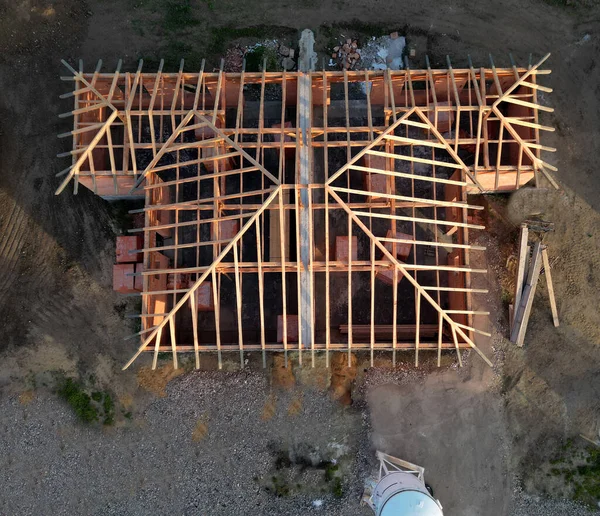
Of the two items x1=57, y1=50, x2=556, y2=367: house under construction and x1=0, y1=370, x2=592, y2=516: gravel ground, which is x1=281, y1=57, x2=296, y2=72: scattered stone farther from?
x1=0, y1=370, x2=592, y2=516: gravel ground

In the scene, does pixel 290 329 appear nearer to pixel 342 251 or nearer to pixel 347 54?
pixel 342 251

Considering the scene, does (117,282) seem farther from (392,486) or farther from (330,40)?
(330,40)

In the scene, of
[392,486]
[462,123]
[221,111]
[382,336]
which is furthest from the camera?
[462,123]

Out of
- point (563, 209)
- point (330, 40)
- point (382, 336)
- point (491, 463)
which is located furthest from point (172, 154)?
point (491, 463)

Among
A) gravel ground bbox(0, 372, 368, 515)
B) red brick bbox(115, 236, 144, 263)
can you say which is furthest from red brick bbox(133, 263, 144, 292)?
gravel ground bbox(0, 372, 368, 515)

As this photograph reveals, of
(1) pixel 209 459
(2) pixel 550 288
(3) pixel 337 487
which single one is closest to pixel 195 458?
(1) pixel 209 459
